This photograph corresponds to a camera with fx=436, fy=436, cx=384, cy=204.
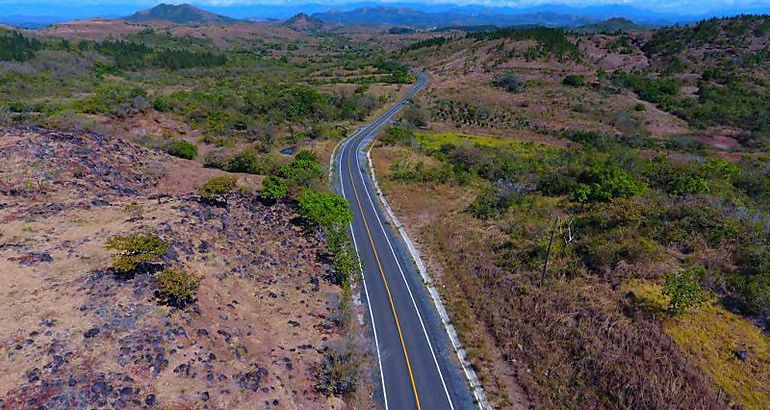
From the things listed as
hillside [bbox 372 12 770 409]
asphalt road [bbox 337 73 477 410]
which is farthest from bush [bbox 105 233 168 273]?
hillside [bbox 372 12 770 409]

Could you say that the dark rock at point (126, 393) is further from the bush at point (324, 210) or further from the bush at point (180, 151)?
the bush at point (180, 151)

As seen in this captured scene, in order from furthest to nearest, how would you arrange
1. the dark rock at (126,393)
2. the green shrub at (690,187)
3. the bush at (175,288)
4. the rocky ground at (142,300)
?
the green shrub at (690,187), the bush at (175,288), the rocky ground at (142,300), the dark rock at (126,393)

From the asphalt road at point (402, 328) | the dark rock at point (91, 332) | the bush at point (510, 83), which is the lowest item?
the asphalt road at point (402, 328)

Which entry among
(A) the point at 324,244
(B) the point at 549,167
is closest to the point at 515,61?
(B) the point at 549,167

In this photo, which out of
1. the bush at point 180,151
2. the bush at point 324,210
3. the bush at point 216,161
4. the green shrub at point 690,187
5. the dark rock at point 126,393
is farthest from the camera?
the bush at point 180,151

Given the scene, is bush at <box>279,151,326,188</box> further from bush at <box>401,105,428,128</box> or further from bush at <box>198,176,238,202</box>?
bush at <box>401,105,428,128</box>

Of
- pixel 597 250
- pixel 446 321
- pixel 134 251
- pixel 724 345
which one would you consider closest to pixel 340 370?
pixel 446 321

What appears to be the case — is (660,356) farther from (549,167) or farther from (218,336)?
(549,167)

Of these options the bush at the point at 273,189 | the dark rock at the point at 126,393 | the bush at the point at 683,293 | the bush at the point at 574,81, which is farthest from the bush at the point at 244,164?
the bush at the point at 574,81
